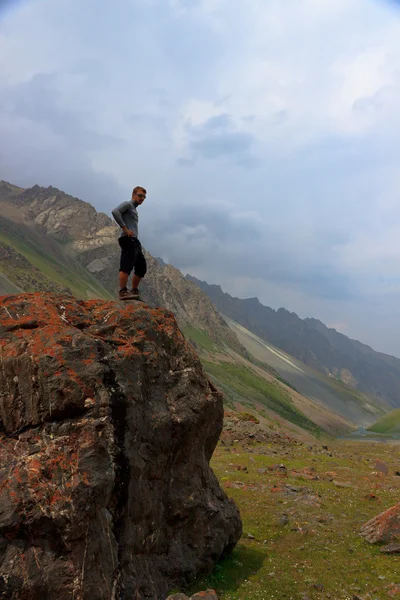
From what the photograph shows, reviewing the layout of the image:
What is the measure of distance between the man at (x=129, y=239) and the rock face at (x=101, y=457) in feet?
5.99

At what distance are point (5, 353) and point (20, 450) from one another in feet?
10.2

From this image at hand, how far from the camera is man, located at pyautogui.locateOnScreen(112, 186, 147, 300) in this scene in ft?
58.7

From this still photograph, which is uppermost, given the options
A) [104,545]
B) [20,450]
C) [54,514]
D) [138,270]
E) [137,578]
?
[138,270]

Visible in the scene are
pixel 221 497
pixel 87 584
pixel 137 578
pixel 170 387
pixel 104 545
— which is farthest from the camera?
pixel 221 497

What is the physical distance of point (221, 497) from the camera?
17.7m

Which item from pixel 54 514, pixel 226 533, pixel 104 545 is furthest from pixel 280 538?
pixel 54 514

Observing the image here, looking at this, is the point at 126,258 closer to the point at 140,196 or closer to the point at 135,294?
the point at 135,294

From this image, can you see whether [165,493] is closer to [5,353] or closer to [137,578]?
[137,578]

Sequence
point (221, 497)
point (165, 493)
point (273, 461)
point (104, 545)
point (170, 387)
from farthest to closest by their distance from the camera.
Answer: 1. point (273, 461)
2. point (221, 497)
3. point (170, 387)
4. point (165, 493)
5. point (104, 545)

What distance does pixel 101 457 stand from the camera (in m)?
12.3

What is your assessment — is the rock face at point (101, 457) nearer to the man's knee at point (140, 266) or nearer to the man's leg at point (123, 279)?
the man's leg at point (123, 279)

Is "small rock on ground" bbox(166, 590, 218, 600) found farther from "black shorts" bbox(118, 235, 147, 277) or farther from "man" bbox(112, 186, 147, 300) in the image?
"black shorts" bbox(118, 235, 147, 277)

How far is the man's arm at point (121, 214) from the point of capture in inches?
695

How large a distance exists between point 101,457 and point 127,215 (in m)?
10.6
